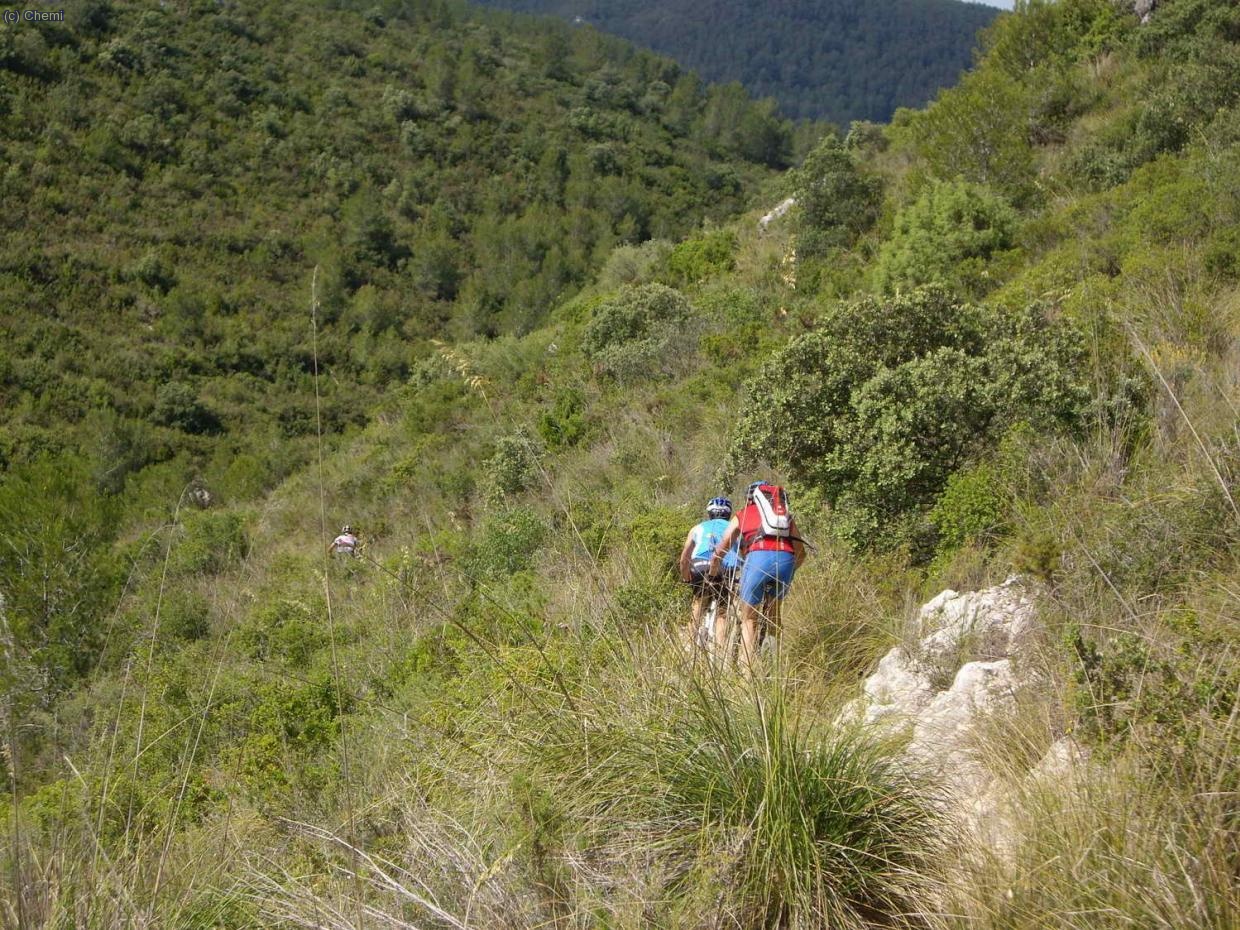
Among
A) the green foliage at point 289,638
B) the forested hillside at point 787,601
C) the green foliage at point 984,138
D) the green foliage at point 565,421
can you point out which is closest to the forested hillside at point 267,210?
the forested hillside at point 787,601

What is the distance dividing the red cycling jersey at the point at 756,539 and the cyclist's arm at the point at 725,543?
6 cm

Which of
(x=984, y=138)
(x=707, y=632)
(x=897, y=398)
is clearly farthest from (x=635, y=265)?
(x=707, y=632)

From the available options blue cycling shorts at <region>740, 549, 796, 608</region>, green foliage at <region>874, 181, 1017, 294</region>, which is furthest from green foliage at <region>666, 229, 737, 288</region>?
blue cycling shorts at <region>740, 549, 796, 608</region>

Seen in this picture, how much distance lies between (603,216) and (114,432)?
2433cm

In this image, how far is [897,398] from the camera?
565cm

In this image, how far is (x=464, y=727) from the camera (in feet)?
9.24

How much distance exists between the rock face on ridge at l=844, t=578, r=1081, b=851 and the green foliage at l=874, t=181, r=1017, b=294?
6553mm

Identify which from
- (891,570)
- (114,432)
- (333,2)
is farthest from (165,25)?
(891,570)

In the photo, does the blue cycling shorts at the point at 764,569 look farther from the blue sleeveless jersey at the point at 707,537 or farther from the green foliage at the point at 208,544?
the green foliage at the point at 208,544

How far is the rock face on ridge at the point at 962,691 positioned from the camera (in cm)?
232

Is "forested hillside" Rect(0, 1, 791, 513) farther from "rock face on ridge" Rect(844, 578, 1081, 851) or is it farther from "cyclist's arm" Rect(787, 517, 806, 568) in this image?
"rock face on ridge" Rect(844, 578, 1081, 851)

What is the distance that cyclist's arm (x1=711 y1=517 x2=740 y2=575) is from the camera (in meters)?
4.49

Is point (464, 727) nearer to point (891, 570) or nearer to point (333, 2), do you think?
point (891, 570)

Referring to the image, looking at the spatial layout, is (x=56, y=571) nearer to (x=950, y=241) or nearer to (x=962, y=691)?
(x=962, y=691)
